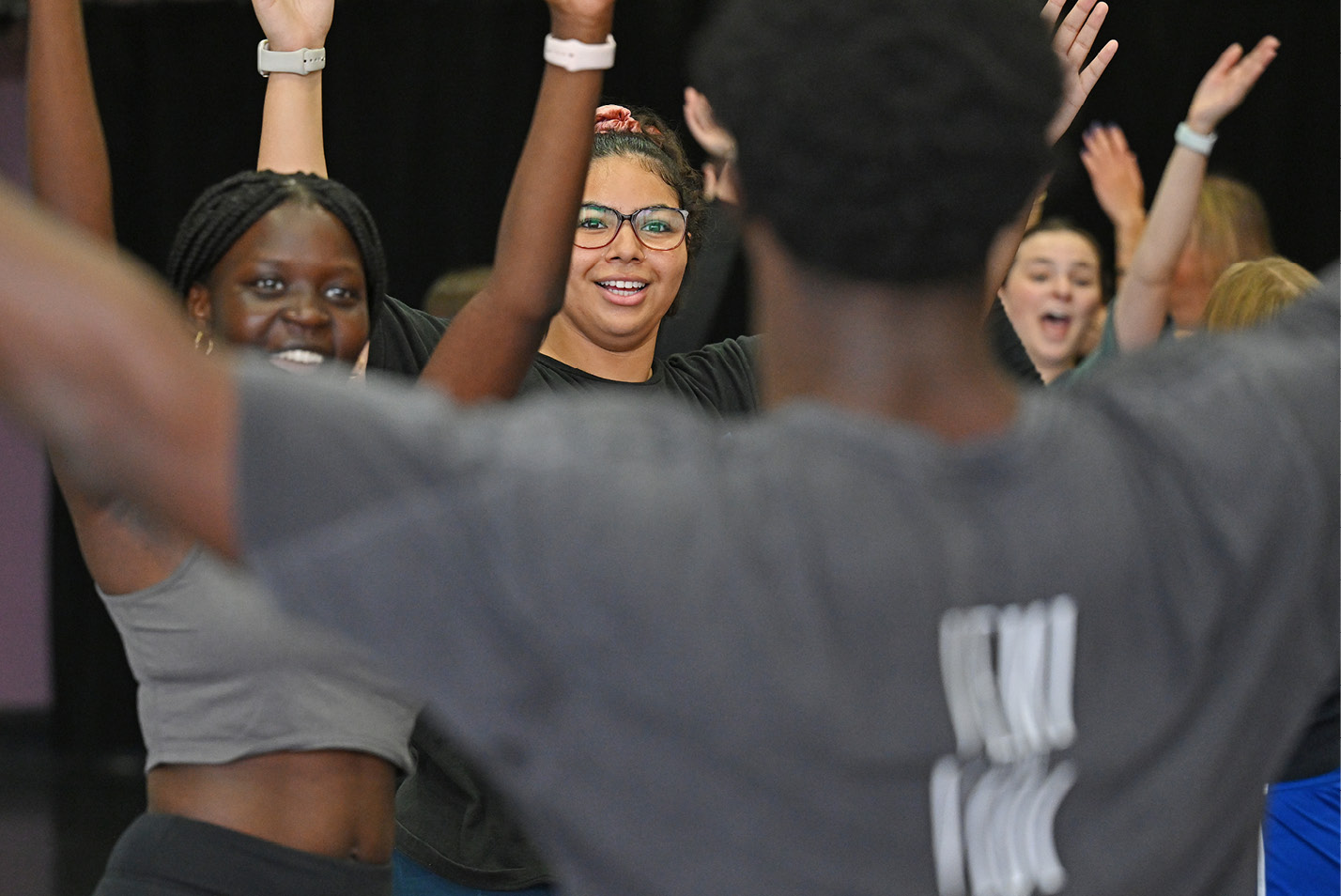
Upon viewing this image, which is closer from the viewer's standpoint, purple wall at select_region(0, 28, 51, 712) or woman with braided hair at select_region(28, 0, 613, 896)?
woman with braided hair at select_region(28, 0, 613, 896)

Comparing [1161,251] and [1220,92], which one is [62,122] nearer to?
[1161,251]

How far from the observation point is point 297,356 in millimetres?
1605

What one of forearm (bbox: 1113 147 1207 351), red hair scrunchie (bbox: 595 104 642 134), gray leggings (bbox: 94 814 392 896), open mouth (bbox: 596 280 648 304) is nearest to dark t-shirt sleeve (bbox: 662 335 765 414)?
open mouth (bbox: 596 280 648 304)

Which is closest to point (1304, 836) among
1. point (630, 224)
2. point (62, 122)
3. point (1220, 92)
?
point (630, 224)

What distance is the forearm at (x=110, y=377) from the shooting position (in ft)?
2.40

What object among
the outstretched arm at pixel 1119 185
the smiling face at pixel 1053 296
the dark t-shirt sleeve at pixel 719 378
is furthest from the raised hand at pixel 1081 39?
the outstretched arm at pixel 1119 185

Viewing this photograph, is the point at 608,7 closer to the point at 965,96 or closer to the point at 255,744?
the point at 965,96

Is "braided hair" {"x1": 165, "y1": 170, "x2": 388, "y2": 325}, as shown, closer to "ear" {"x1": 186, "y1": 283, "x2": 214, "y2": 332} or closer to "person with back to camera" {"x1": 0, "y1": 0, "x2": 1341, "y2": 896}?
"ear" {"x1": 186, "y1": 283, "x2": 214, "y2": 332}

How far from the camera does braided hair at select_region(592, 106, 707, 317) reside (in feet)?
7.65

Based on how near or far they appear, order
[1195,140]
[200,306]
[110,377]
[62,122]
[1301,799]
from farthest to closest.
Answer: [1195,140]
[1301,799]
[200,306]
[62,122]
[110,377]

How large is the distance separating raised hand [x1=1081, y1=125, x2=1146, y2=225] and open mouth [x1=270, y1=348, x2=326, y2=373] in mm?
2819

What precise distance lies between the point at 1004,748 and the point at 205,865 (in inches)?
35.7

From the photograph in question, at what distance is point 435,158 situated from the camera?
19.2 feet

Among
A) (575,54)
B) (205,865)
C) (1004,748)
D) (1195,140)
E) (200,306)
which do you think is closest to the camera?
(1004,748)
